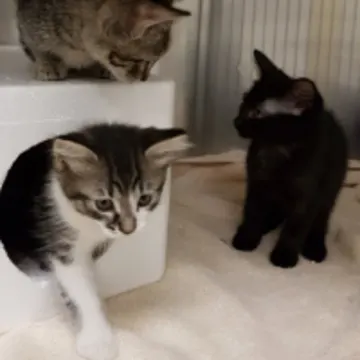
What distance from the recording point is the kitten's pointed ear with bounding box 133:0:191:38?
92 cm

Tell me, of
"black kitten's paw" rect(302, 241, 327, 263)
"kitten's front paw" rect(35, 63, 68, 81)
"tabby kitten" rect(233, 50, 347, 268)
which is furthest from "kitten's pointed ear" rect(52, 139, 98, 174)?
"black kitten's paw" rect(302, 241, 327, 263)

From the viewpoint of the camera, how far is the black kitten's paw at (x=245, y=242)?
131 cm

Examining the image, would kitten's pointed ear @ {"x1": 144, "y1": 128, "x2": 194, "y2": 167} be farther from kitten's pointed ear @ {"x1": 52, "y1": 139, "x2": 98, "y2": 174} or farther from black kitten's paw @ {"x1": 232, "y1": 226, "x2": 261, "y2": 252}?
black kitten's paw @ {"x1": 232, "y1": 226, "x2": 261, "y2": 252}

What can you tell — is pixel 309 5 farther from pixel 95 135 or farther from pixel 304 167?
pixel 95 135

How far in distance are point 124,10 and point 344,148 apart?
501 millimetres

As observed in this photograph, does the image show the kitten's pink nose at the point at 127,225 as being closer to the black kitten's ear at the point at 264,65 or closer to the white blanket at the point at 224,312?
the white blanket at the point at 224,312

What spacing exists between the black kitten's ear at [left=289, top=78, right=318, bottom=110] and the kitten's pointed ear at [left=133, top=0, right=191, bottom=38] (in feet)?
0.94

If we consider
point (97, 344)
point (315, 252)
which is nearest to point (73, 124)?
point (97, 344)

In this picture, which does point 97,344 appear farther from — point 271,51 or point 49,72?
point 271,51

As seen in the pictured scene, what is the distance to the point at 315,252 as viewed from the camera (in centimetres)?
130

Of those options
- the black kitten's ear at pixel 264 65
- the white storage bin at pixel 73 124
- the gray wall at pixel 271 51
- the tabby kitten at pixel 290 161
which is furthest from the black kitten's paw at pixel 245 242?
the gray wall at pixel 271 51

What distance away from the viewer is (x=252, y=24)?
172cm

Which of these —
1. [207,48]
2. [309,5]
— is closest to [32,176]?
[207,48]

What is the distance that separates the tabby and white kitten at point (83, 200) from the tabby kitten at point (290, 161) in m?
0.28
